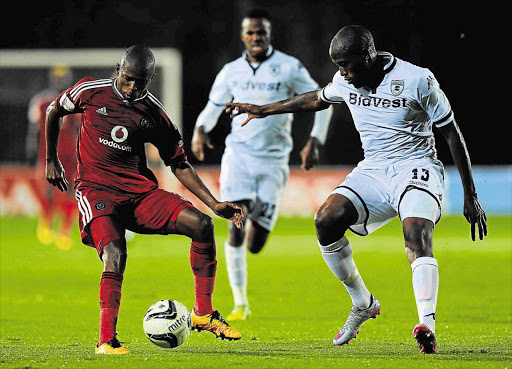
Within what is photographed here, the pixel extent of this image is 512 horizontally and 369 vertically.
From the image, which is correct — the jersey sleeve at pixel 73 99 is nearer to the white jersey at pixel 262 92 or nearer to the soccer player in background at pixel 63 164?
the white jersey at pixel 262 92

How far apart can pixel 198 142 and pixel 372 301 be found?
2.87m

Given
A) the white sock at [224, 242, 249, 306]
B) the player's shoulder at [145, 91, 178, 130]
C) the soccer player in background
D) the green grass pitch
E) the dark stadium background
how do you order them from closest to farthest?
the green grass pitch, the player's shoulder at [145, 91, 178, 130], the white sock at [224, 242, 249, 306], the soccer player in background, the dark stadium background

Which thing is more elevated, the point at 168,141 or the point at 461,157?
the point at 168,141

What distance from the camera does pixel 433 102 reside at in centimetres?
690

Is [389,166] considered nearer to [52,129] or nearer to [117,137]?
[117,137]

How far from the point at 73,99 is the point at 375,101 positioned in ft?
7.19

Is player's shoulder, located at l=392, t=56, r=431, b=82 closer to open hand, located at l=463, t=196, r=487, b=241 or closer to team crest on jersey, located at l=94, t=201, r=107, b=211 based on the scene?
open hand, located at l=463, t=196, r=487, b=241

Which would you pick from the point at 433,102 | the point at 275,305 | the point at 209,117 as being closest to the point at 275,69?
the point at 209,117

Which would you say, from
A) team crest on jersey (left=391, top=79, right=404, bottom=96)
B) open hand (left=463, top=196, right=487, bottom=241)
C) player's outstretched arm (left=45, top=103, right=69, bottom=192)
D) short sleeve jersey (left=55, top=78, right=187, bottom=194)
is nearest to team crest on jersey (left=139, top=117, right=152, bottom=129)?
short sleeve jersey (left=55, top=78, right=187, bottom=194)

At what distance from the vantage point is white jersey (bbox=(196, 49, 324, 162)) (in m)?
9.63

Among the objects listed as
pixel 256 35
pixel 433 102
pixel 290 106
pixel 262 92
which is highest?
pixel 256 35

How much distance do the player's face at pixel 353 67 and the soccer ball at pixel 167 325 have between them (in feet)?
6.65

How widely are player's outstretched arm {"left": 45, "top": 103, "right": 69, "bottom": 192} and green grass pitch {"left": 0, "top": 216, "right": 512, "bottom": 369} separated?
1228 millimetres

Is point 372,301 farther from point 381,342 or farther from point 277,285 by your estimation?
point 277,285
